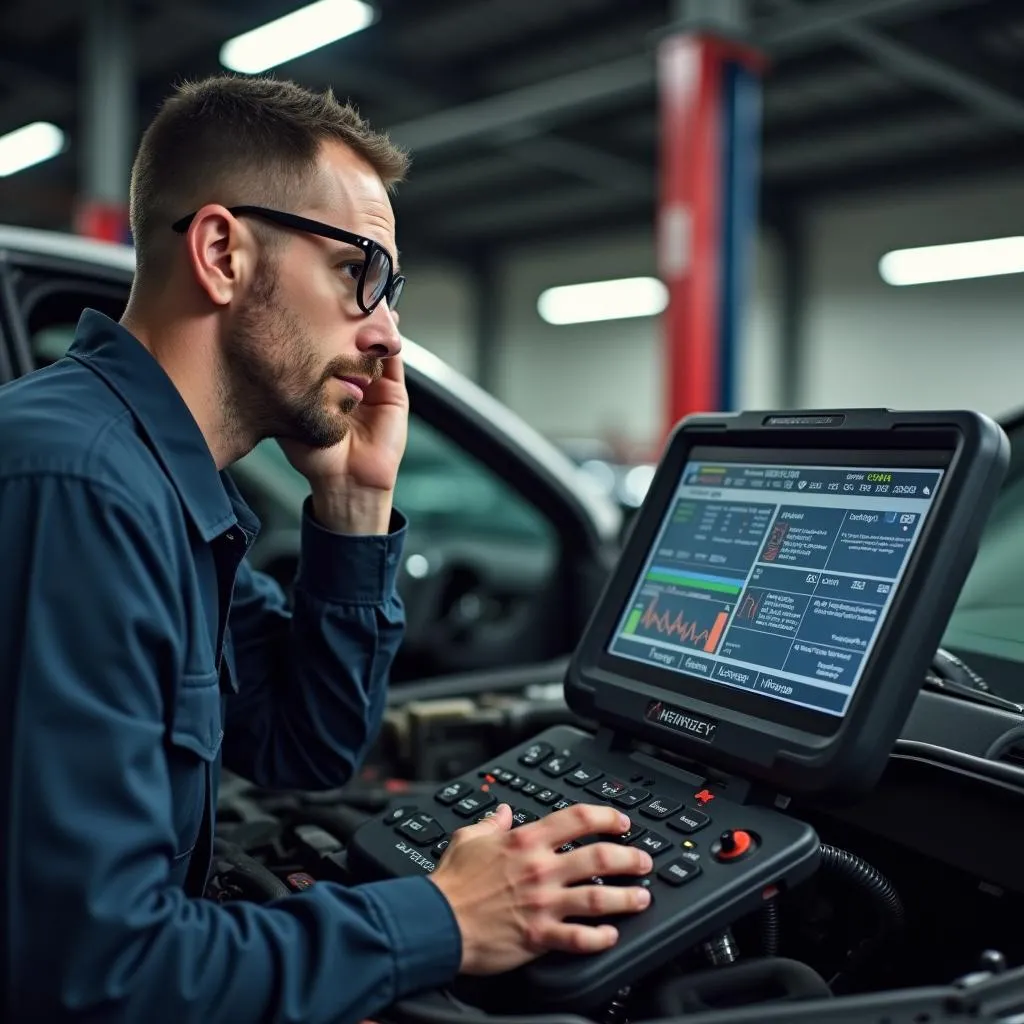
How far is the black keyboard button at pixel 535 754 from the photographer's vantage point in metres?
1.30

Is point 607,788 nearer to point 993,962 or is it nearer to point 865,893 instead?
point 865,893

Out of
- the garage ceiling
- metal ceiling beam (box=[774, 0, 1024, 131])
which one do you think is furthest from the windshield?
metal ceiling beam (box=[774, 0, 1024, 131])

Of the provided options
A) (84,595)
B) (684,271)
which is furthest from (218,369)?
(684,271)

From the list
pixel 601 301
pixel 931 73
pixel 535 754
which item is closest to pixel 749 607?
pixel 535 754

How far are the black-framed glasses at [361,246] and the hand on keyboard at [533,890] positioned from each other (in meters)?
0.58

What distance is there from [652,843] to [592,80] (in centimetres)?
807

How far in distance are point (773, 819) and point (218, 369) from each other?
708 millimetres

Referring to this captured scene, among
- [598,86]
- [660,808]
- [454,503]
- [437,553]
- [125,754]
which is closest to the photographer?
[125,754]

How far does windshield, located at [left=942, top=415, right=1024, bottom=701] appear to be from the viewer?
144 cm

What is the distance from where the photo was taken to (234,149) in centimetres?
123

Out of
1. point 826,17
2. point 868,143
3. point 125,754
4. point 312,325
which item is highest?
point 868,143

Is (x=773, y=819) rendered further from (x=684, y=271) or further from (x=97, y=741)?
(x=684, y=271)

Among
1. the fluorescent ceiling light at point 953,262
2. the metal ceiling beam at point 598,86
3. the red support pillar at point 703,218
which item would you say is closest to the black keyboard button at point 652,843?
the red support pillar at point 703,218

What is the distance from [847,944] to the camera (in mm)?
1271
